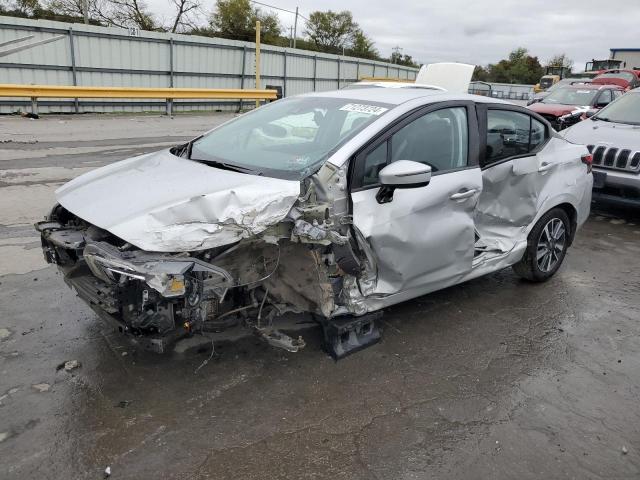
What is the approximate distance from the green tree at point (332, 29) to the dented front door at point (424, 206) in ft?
181

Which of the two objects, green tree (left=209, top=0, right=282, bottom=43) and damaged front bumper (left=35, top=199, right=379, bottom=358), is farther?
green tree (left=209, top=0, right=282, bottom=43)

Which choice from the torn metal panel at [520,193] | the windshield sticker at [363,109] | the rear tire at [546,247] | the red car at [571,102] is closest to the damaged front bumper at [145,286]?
the windshield sticker at [363,109]

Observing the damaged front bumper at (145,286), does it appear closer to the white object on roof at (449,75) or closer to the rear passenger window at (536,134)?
the rear passenger window at (536,134)

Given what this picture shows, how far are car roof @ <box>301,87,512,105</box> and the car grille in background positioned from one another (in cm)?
314

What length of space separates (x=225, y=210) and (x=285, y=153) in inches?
34.9

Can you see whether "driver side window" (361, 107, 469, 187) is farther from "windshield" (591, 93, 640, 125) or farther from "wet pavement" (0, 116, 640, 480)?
"windshield" (591, 93, 640, 125)

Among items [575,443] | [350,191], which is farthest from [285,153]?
[575,443]

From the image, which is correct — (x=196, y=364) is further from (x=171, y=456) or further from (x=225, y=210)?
(x=225, y=210)

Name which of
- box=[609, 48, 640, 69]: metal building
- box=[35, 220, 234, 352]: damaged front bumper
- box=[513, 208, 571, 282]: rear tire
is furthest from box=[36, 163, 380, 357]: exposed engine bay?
box=[609, 48, 640, 69]: metal building

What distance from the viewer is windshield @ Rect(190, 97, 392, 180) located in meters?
3.47

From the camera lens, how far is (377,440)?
2.83 m

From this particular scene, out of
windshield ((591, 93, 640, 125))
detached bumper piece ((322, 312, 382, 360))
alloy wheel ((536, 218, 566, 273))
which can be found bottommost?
detached bumper piece ((322, 312, 382, 360))

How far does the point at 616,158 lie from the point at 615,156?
3 cm

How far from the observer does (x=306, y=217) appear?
309 cm
